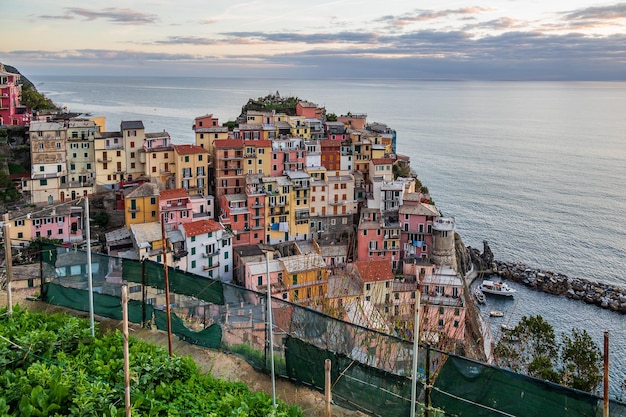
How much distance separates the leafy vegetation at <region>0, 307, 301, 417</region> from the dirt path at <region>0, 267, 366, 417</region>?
1.57 ft

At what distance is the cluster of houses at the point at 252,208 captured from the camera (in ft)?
66.8

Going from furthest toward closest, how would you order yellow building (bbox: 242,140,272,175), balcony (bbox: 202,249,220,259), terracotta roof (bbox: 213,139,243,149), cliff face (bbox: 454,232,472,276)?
cliff face (bbox: 454,232,472,276), yellow building (bbox: 242,140,272,175), terracotta roof (bbox: 213,139,243,149), balcony (bbox: 202,249,220,259)

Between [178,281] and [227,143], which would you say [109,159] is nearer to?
[227,143]

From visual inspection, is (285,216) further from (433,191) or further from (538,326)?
(433,191)

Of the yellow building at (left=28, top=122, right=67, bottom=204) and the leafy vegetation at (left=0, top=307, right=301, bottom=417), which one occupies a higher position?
the yellow building at (left=28, top=122, right=67, bottom=204)

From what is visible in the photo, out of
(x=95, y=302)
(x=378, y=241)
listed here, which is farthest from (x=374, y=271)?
(x=95, y=302)

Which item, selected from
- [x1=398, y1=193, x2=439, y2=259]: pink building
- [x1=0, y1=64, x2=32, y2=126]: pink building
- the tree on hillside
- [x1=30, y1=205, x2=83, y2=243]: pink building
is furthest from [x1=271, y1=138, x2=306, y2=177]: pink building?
the tree on hillside

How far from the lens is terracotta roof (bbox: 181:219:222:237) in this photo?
803 inches

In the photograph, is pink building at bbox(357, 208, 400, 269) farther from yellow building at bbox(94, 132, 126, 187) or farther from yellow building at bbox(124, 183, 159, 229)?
yellow building at bbox(94, 132, 126, 187)

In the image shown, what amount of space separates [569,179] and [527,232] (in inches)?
615

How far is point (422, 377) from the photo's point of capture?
508cm

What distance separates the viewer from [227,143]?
26.0 meters

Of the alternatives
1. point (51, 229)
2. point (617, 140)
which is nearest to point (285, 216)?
point (51, 229)

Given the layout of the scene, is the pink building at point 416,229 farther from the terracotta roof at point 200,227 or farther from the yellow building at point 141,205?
the yellow building at point 141,205
